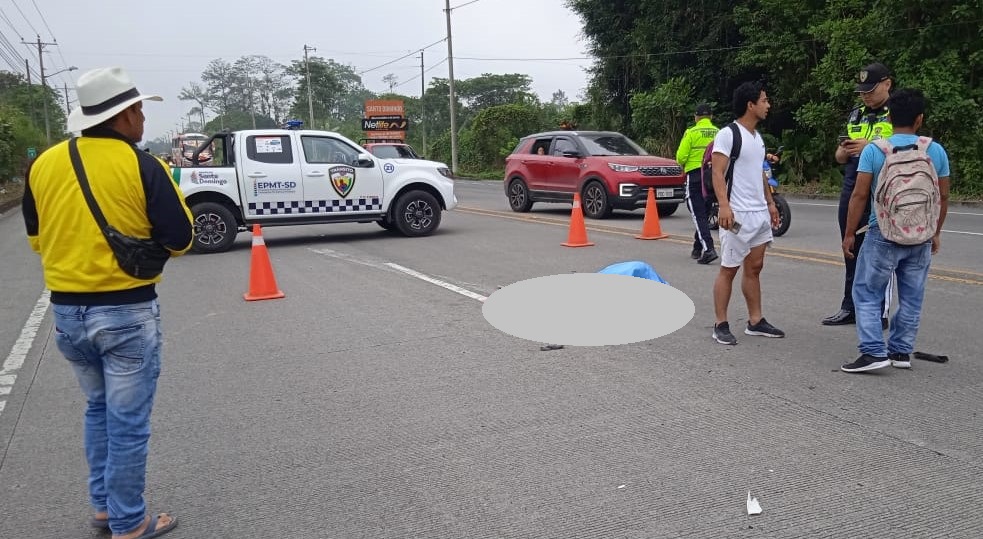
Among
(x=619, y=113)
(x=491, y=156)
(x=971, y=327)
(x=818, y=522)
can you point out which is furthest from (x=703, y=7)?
(x=818, y=522)

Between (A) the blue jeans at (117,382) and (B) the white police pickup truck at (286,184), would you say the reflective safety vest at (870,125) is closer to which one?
(A) the blue jeans at (117,382)

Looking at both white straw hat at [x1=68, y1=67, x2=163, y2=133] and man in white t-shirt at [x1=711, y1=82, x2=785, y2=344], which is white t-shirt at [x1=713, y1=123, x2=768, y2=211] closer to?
man in white t-shirt at [x1=711, y1=82, x2=785, y2=344]

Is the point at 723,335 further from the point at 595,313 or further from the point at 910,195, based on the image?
the point at 910,195

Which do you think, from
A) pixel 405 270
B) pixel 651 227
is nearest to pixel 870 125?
pixel 405 270

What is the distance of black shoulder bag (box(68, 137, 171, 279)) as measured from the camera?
Result: 9.31 ft

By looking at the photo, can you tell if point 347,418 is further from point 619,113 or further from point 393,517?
point 619,113

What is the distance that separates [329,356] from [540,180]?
36.0 ft

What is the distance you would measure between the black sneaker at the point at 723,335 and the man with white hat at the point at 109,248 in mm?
3906

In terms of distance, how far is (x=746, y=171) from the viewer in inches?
214

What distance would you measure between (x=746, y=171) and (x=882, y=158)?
911mm

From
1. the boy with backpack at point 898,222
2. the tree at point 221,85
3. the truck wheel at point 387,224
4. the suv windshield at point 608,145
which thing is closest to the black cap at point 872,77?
the boy with backpack at point 898,222

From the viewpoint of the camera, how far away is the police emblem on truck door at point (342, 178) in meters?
11.9

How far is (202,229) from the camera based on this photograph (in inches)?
448

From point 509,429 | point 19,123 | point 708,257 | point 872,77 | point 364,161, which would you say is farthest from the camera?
point 19,123
